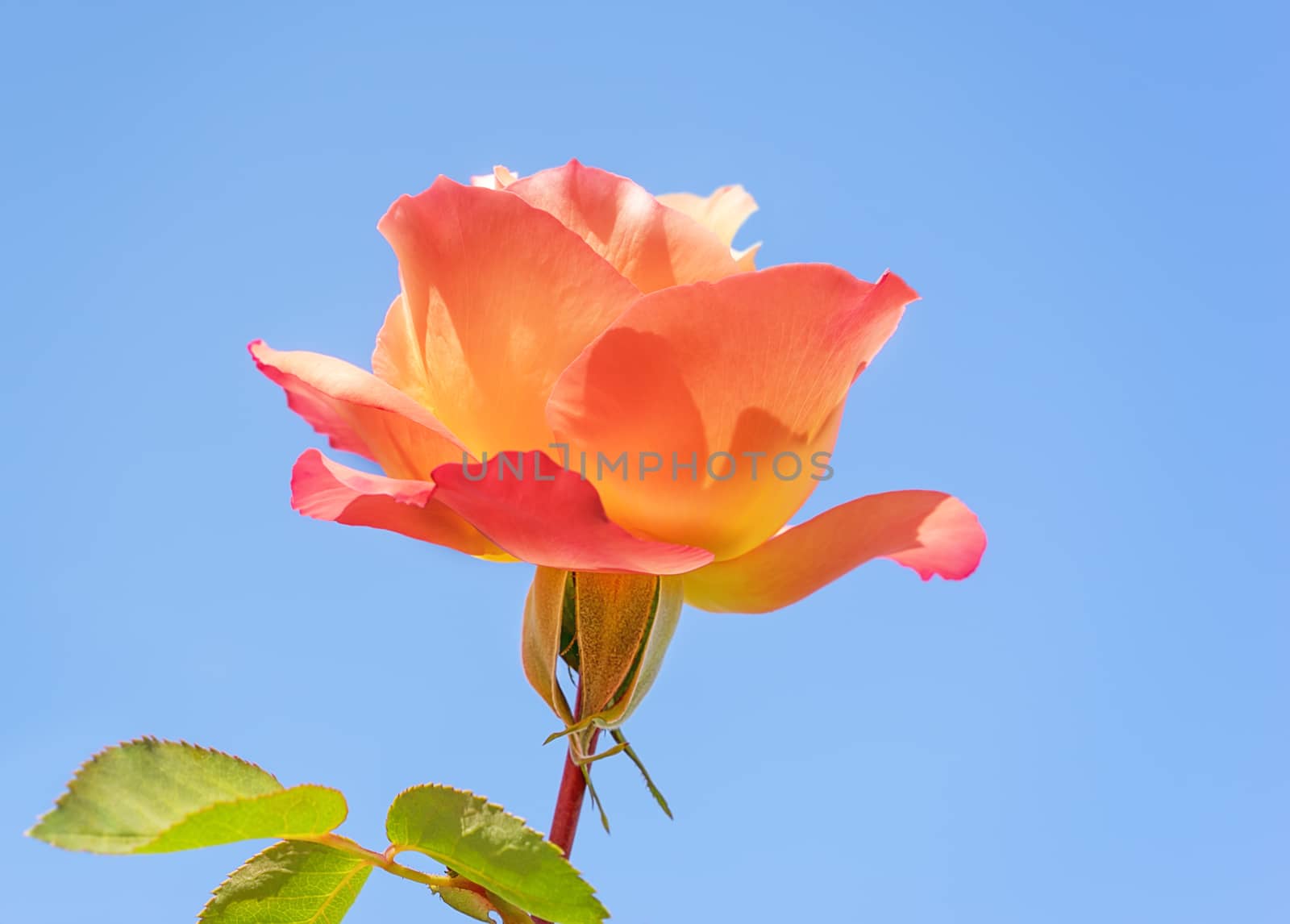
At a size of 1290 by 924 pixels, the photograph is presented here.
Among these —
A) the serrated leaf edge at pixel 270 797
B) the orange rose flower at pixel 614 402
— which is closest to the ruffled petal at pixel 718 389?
the orange rose flower at pixel 614 402

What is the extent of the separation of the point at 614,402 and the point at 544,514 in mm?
74

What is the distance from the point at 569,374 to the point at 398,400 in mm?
93

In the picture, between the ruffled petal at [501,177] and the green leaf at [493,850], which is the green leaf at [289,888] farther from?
the ruffled petal at [501,177]

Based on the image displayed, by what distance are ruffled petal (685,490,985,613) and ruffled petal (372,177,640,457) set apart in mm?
161

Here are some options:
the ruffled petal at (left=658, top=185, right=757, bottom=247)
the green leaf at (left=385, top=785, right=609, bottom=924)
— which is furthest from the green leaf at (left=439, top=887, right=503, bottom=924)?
the ruffled petal at (left=658, top=185, right=757, bottom=247)

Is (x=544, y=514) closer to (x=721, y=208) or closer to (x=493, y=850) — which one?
(x=493, y=850)

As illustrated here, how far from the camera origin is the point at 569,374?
0.56m

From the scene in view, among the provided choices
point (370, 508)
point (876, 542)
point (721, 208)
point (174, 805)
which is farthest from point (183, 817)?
point (721, 208)

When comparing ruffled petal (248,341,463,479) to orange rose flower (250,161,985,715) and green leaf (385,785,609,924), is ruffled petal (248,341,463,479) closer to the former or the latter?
orange rose flower (250,161,985,715)

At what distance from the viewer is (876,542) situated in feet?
2.07

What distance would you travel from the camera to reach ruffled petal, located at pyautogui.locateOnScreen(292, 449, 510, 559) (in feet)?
1.92

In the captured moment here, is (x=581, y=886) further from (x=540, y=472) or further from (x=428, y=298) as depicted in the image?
(x=428, y=298)

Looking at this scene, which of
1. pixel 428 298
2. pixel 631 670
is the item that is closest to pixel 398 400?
pixel 428 298

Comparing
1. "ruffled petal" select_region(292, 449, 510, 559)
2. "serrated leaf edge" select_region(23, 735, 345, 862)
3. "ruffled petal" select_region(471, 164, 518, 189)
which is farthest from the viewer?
"ruffled petal" select_region(471, 164, 518, 189)
